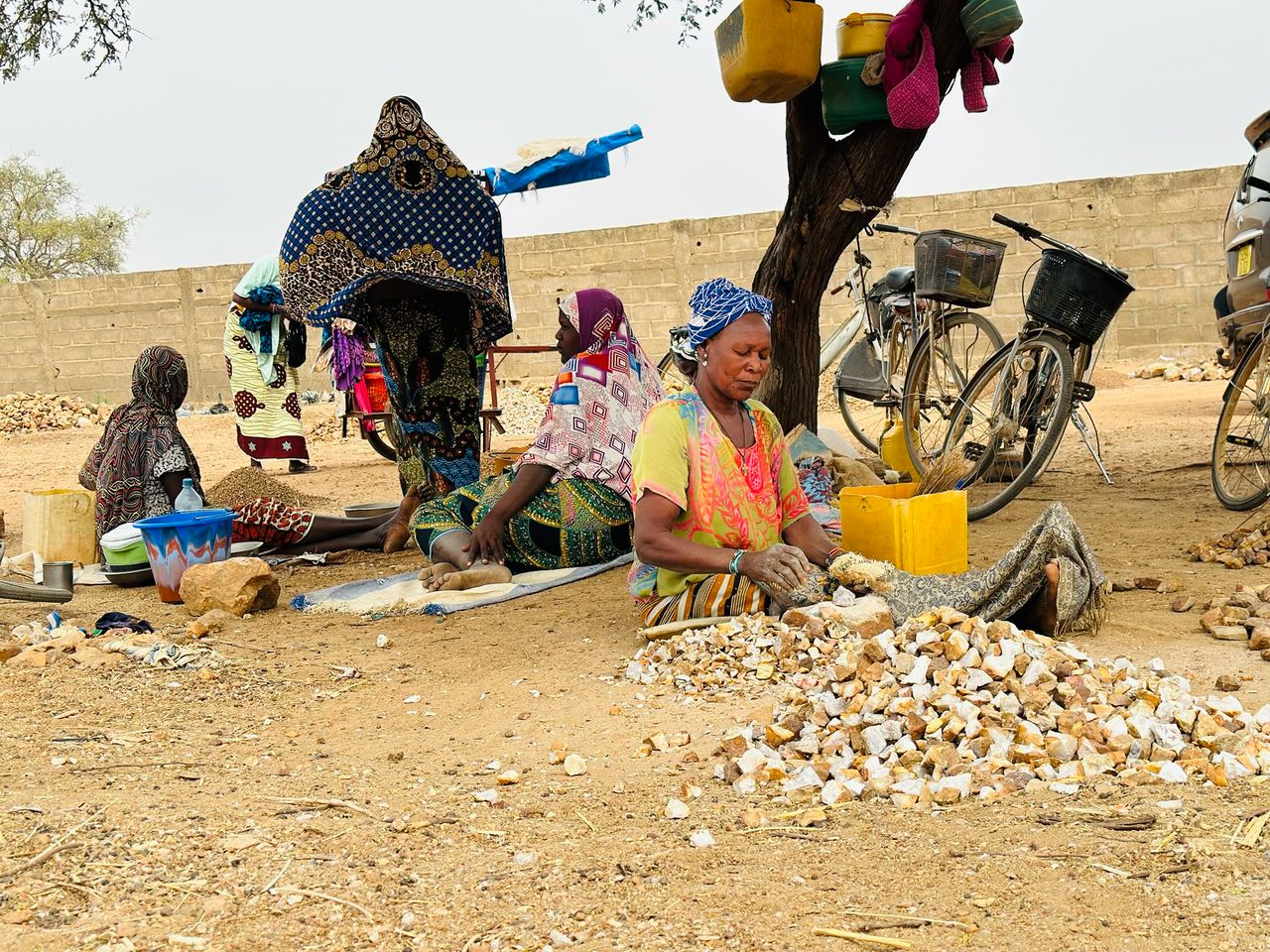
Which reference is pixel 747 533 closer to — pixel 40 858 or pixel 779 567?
pixel 779 567

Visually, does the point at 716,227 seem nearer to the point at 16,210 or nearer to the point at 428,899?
the point at 428,899

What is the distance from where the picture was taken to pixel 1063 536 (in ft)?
11.1

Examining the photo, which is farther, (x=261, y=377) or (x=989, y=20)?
(x=261, y=377)

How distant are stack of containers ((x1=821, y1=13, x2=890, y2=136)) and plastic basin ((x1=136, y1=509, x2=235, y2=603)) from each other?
11.1ft

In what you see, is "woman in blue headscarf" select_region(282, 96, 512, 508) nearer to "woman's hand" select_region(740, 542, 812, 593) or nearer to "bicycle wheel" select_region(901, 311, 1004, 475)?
"bicycle wheel" select_region(901, 311, 1004, 475)

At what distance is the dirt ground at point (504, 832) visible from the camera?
2.02 meters

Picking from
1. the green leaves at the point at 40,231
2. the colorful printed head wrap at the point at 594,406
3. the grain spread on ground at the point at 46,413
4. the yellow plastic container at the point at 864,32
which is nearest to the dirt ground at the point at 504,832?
the colorful printed head wrap at the point at 594,406

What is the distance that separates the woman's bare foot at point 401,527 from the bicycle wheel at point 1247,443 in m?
3.73

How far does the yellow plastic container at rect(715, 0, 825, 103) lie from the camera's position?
5448 millimetres

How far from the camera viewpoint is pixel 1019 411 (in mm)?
5715

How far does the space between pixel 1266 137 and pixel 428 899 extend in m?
5.41

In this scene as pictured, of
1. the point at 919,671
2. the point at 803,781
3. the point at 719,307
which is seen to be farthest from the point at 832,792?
the point at 719,307

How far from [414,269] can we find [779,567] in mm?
3040

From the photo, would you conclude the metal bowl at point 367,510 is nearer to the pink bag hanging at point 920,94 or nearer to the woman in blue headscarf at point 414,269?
the woman in blue headscarf at point 414,269
